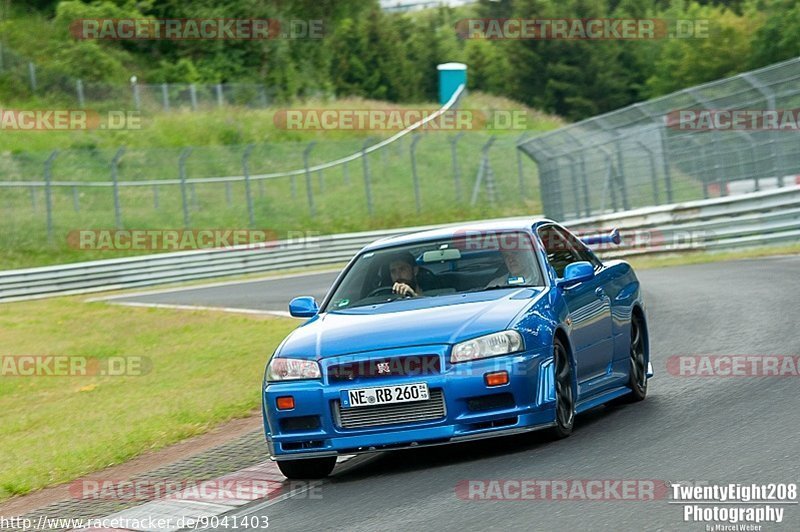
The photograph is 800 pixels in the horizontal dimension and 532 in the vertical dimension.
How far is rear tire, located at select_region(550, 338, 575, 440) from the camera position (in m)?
8.36

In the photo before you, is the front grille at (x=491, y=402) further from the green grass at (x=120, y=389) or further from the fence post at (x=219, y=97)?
the fence post at (x=219, y=97)

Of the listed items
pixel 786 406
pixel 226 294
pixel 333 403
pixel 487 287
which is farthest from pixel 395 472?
pixel 226 294

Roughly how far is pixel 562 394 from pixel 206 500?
2.14m

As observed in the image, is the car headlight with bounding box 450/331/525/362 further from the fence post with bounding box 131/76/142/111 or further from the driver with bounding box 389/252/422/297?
the fence post with bounding box 131/76/142/111

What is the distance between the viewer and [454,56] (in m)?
112

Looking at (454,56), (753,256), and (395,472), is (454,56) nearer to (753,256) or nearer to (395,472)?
(753,256)

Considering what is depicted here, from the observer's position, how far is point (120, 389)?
51.3ft

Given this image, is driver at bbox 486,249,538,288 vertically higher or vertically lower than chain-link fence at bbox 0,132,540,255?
higher

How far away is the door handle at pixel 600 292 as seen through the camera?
31.4 ft

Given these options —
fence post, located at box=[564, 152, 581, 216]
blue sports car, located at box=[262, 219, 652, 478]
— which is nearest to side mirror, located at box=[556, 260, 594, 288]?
blue sports car, located at box=[262, 219, 652, 478]

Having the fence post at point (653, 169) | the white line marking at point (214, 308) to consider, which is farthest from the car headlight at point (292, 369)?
the fence post at point (653, 169)

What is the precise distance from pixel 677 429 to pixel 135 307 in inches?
707

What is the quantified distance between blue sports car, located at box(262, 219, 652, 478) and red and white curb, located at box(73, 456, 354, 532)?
20 cm

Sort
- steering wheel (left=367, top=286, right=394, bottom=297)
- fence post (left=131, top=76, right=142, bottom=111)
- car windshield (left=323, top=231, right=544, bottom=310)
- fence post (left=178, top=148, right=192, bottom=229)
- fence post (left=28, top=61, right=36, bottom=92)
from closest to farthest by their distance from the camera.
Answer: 1. car windshield (left=323, top=231, right=544, bottom=310)
2. steering wheel (left=367, top=286, right=394, bottom=297)
3. fence post (left=178, top=148, right=192, bottom=229)
4. fence post (left=131, top=76, right=142, bottom=111)
5. fence post (left=28, top=61, right=36, bottom=92)
